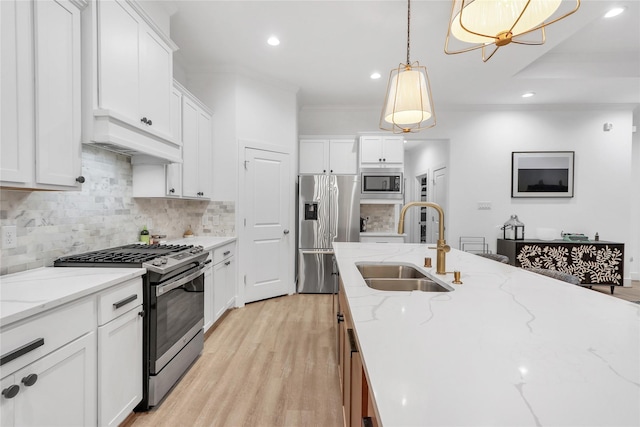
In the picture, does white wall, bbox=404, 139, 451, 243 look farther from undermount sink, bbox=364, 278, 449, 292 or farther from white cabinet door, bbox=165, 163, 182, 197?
white cabinet door, bbox=165, 163, 182, 197

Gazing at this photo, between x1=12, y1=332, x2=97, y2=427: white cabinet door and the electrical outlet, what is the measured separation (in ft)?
2.27

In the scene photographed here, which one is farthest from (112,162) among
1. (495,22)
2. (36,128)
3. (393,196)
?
(393,196)

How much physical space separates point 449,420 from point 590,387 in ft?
1.00

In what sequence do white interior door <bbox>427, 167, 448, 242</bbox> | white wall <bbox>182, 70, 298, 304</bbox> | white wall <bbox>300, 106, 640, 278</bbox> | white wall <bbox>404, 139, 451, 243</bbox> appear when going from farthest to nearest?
white wall <bbox>404, 139, 451, 243</bbox> → white interior door <bbox>427, 167, 448, 242</bbox> → white wall <bbox>300, 106, 640, 278</bbox> → white wall <bbox>182, 70, 298, 304</bbox>

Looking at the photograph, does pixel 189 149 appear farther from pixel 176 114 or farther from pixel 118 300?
pixel 118 300

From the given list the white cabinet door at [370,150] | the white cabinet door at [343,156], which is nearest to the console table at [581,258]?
the white cabinet door at [370,150]

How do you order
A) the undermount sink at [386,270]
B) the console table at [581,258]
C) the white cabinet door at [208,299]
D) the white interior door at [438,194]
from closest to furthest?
the undermount sink at [386,270], the white cabinet door at [208,299], the console table at [581,258], the white interior door at [438,194]

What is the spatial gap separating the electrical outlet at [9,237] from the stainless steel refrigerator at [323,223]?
2952 millimetres

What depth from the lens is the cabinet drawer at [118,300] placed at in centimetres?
143

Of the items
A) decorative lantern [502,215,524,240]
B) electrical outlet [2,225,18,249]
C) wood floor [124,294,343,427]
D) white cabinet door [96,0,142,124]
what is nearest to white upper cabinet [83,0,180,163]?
white cabinet door [96,0,142,124]

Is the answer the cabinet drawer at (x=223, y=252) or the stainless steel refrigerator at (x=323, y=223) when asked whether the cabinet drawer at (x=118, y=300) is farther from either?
the stainless steel refrigerator at (x=323, y=223)

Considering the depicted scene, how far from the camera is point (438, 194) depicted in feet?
19.1

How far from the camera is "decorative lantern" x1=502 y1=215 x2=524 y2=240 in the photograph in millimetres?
4625

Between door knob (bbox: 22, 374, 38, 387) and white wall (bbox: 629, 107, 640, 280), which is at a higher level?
white wall (bbox: 629, 107, 640, 280)
